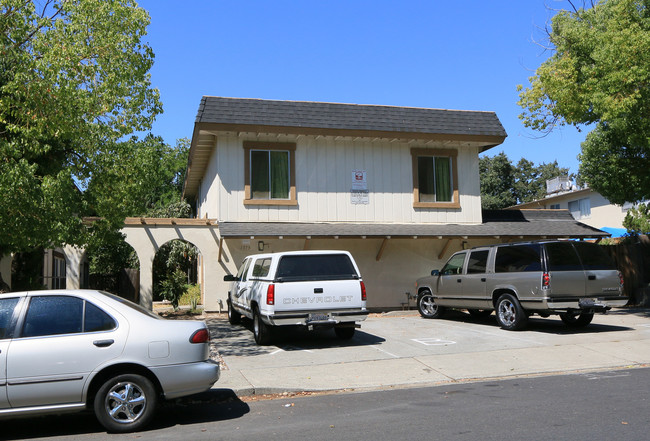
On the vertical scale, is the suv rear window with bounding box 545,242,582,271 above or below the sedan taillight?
above

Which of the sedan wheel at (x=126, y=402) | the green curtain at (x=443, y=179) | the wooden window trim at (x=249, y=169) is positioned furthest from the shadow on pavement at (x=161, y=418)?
the green curtain at (x=443, y=179)

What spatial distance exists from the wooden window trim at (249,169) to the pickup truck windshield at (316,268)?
6.82 m

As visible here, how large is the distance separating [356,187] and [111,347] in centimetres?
1330

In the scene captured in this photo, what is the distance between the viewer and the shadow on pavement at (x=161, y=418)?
6324 mm

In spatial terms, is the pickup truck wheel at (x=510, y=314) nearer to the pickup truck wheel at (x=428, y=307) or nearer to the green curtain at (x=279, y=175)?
the pickup truck wheel at (x=428, y=307)

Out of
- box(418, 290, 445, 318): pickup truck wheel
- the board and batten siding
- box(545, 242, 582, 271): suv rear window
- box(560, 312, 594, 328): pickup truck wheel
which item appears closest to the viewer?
box(545, 242, 582, 271): suv rear window

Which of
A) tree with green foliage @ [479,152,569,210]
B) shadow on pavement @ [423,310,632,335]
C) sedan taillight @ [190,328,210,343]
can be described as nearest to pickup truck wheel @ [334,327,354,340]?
shadow on pavement @ [423,310,632,335]

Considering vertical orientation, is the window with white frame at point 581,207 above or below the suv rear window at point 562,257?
above

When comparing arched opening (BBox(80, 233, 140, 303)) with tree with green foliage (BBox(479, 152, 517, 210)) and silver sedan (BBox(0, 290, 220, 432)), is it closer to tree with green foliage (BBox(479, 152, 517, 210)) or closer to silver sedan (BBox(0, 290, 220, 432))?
silver sedan (BBox(0, 290, 220, 432))

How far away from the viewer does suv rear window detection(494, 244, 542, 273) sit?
12352mm

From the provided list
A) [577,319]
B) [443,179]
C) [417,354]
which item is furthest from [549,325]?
[443,179]

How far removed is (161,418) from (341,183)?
1256 centimetres

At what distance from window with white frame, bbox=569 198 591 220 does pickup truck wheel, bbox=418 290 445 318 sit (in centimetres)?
2458

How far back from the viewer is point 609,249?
2000cm
